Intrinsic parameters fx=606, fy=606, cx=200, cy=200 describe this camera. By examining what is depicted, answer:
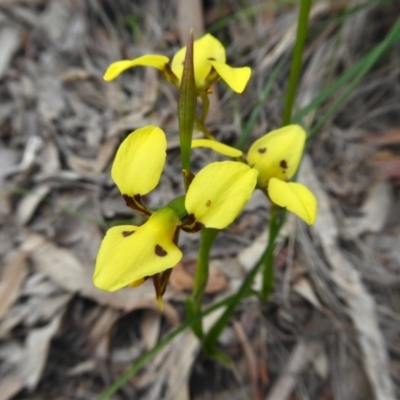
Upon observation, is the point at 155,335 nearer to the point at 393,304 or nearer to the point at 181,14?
the point at 393,304

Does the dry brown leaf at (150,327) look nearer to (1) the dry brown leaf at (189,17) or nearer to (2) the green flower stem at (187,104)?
(2) the green flower stem at (187,104)

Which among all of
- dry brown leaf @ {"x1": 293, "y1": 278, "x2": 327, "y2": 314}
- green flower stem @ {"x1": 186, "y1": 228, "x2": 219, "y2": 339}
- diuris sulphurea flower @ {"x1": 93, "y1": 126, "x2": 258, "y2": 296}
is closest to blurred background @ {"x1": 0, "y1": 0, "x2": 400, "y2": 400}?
dry brown leaf @ {"x1": 293, "y1": 278, "x2": 327, "y2": 314}

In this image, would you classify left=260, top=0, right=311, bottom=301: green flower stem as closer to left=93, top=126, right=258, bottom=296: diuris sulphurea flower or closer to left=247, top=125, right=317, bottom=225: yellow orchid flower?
left=247, top=125, right=317, bottom=225: yellow orchid flower

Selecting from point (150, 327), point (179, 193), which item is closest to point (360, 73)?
point (179, 193)

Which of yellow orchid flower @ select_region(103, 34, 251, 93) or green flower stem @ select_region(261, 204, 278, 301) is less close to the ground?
yellow orchid flower @ select_region(103, 34, 251, 93)

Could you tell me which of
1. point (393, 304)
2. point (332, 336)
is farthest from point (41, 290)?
point (393, 304)

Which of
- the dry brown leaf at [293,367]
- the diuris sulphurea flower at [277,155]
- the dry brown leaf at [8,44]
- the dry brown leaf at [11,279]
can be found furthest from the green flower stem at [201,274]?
the dry brown leaf at [8,44]
